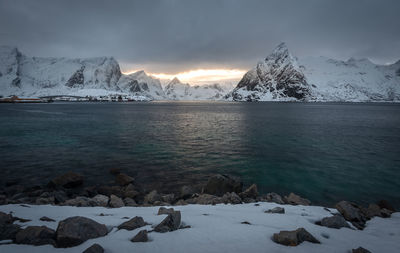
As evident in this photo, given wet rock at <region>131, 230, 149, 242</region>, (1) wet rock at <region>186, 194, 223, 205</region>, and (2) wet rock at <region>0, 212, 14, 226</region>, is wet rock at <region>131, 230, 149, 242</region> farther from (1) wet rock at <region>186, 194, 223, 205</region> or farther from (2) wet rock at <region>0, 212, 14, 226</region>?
(1) wet rock at <region>186, 194, 223, 205</region>

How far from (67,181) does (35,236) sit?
11.5 metres

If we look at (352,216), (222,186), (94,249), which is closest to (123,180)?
(222,186)

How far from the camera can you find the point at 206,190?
45.7 feet

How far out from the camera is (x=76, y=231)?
5.67 metres

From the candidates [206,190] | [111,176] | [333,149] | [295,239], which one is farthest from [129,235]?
[333,149]

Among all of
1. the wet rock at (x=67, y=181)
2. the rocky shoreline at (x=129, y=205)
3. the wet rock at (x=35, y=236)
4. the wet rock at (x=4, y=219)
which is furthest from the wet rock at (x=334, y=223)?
the wet rock at (x=67, y=181)

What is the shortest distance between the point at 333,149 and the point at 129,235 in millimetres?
29782

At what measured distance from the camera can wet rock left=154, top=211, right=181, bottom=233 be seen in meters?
6.34

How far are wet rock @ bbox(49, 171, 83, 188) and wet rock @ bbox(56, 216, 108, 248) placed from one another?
11353 millimetres

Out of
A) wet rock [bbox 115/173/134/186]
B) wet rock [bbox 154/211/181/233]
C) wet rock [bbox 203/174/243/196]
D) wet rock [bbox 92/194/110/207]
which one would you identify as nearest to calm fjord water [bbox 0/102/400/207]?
wet rock [bbox 115/173/134/186]

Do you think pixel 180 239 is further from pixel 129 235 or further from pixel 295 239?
pixel 295 239

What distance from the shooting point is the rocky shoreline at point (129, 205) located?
559cm

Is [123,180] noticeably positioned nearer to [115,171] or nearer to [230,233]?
[115,171]

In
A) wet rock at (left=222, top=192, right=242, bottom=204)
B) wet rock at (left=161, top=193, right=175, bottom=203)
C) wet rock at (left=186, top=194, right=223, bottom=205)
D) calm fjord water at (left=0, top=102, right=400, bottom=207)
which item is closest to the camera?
wet rock at (left=186, top=194, right=223, bottom=205)
